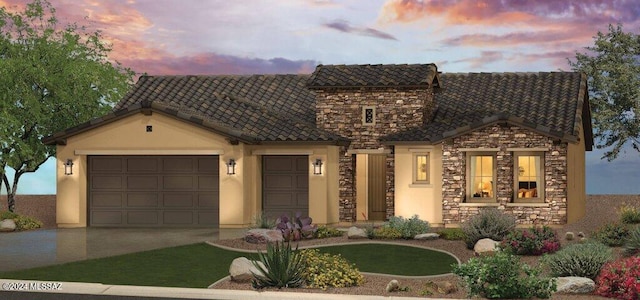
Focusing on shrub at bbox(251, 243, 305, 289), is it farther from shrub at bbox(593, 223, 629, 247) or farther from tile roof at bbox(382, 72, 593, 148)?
tile roof at bbox(382, 72, 593, 148)

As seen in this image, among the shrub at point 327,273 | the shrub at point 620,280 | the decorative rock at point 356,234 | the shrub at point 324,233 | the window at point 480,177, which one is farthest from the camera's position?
the window at point 480,177

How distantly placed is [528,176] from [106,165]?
1469 cm

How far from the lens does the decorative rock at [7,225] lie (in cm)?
2983

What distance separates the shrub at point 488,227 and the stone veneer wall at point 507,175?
22.6 ft

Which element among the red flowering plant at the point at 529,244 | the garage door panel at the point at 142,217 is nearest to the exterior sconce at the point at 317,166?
the garage door panel at the point at 142,217

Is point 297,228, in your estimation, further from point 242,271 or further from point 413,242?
point 242,271

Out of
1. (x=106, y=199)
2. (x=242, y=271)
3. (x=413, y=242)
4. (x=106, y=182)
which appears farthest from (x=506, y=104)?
(x=242, y=271)

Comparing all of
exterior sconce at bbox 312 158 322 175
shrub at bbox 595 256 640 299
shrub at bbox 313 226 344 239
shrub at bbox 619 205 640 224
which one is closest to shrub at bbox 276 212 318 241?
shrub at bbox 313 226 344 239

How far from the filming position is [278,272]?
1521cm

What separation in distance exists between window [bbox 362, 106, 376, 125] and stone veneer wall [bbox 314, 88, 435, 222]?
4.3 inches

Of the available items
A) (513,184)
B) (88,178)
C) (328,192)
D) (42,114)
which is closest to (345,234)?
(328,192)

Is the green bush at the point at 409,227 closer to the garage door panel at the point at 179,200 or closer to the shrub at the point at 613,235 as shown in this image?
the shrub at the point at 613,235

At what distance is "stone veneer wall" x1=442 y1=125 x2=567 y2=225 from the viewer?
29391 millimetres

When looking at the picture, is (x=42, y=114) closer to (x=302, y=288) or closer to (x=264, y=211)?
(x=264, y=211)
